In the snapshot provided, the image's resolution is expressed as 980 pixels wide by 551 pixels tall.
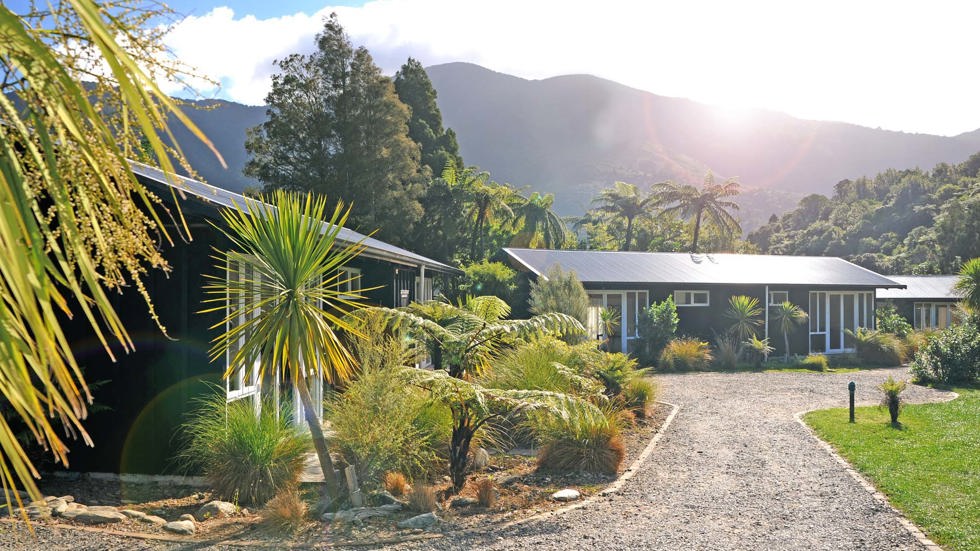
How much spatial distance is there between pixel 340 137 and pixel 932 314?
1101 inches

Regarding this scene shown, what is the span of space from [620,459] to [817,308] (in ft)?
67.7

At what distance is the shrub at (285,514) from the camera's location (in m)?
6.06

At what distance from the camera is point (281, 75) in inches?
1305

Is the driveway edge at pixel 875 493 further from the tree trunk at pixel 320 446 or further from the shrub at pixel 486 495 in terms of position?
the tree trunk at pixel 320 446

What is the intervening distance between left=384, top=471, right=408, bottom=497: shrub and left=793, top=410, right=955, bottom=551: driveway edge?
4.65m

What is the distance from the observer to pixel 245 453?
6.93m

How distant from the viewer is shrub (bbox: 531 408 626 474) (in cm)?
871

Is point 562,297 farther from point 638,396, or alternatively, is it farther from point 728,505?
point 728,505

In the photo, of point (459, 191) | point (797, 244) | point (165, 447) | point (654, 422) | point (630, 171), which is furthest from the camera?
Result: point (630, 171)

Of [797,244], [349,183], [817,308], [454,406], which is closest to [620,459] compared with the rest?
[454,406]

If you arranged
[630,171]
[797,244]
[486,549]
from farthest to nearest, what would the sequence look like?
[630,171]
[797,244]
[486,549]

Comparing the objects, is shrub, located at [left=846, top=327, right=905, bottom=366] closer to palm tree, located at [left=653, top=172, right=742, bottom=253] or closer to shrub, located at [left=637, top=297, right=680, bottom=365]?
shrub, located at [left=637, top=297, right=680, bottom=365]

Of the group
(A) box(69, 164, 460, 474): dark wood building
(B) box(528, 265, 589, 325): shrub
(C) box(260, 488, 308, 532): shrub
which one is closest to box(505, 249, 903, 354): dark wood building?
(B) box(528, 265, 589, 325): shrub

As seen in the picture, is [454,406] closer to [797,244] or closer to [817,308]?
[817,308]
